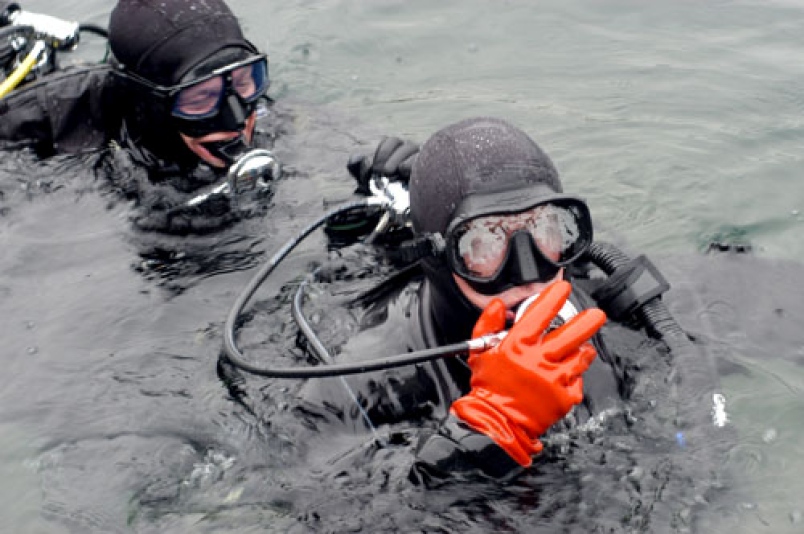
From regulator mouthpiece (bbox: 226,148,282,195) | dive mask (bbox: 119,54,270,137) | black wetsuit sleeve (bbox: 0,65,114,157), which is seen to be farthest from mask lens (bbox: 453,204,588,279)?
black wetsuit sleeve (bbox: 0,65,114,157)

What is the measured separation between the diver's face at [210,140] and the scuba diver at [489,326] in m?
1.61

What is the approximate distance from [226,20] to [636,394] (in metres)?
3.02

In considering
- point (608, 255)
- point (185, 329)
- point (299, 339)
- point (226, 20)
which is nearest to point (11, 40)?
point (226, 20)

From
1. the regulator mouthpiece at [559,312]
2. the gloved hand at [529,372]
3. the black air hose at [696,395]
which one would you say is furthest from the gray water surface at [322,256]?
the regulator mouthpiece at [559,312]

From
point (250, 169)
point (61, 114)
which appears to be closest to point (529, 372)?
point (250, 169)

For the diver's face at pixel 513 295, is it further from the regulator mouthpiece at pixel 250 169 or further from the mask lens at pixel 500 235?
the regulator mouthpiece at pixel 250 169

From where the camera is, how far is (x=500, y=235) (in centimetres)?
311

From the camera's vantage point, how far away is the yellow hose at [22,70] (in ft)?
18.6

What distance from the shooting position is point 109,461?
Result: 12.4 ft

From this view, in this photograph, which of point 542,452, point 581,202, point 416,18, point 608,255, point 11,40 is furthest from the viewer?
point 416,18

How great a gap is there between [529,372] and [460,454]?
37cm

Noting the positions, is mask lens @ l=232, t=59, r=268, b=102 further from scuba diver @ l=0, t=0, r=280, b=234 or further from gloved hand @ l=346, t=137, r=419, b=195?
gloved hand @ l=346, t=137, r=419, b=195

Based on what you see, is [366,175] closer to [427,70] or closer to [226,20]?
[226,20]

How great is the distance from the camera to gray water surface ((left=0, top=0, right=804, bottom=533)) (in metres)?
3.33
